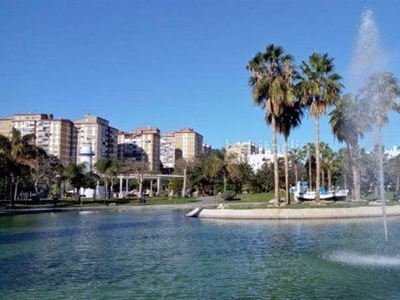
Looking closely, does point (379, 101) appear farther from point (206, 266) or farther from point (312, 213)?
point (206, 266)

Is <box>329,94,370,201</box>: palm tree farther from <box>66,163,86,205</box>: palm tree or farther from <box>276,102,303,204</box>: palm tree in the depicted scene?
<box>66,163,86,205</box>: palm tree

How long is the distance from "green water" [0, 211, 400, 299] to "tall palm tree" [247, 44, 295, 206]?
70.7 ft

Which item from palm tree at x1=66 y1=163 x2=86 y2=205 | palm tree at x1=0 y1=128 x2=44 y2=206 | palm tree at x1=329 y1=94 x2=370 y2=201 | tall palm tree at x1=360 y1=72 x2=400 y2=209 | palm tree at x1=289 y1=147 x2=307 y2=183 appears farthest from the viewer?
palm tree at x1=289 y1=147 x2=307 y2=183

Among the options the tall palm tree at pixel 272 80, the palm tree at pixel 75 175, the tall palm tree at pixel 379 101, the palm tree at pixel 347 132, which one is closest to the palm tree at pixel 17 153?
the palm tree at pixel 75 175

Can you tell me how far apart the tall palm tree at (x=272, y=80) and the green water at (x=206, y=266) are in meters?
21.5

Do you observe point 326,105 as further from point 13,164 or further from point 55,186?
point 55,186

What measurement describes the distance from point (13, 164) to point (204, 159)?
222 feet

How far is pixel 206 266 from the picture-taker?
1902 cm

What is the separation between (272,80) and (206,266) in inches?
1398

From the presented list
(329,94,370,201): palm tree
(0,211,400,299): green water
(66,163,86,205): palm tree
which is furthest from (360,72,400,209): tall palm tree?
(66,163,86,205): palm tree

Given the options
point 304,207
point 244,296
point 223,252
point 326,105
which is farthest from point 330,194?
point 244,296

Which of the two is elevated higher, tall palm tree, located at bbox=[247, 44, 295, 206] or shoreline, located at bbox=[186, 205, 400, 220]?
tall palm tree, located at bbox=[247, 44, 295, 206]

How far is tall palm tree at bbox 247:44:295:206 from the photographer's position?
5081 centimetres

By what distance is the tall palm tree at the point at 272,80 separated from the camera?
167ft
